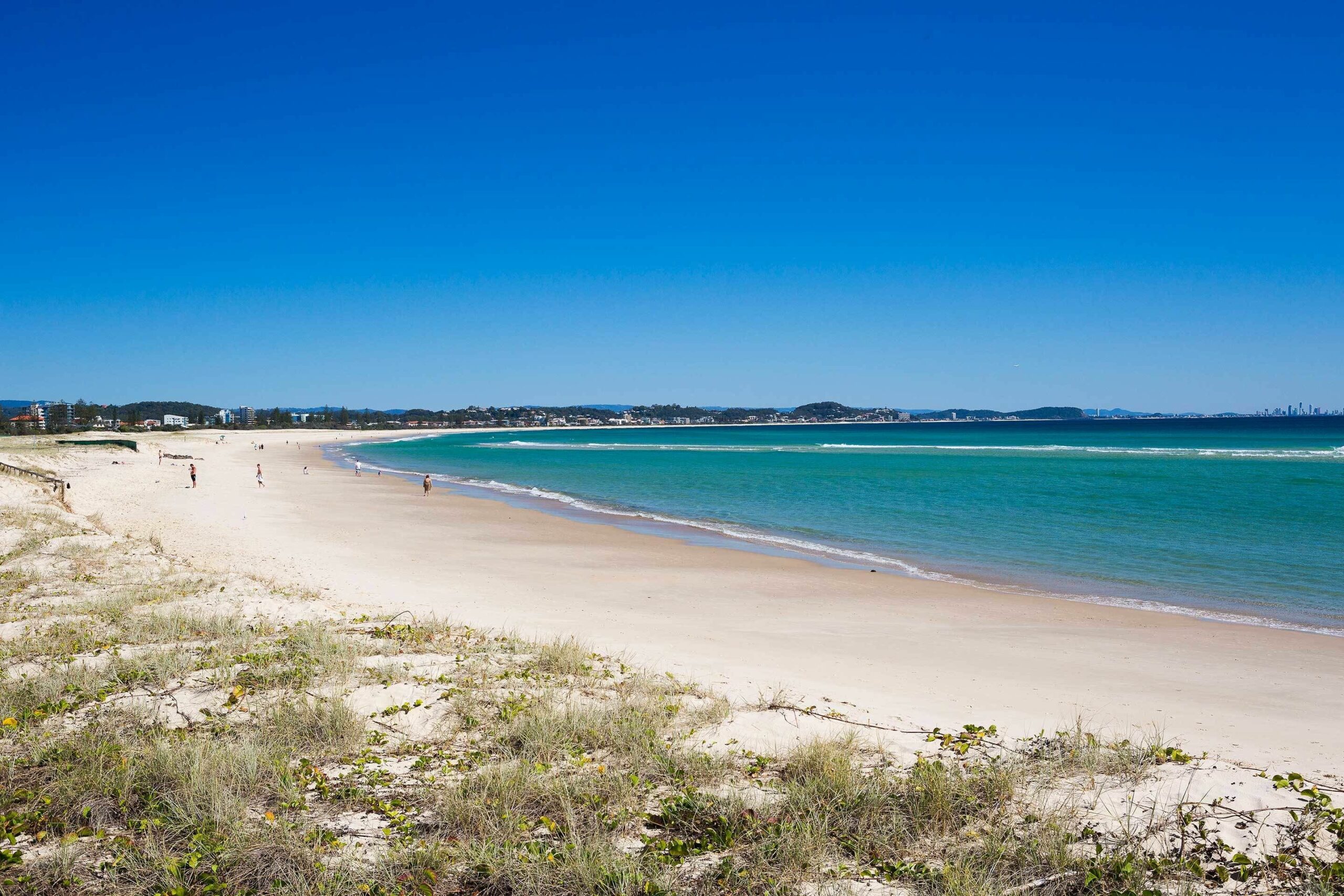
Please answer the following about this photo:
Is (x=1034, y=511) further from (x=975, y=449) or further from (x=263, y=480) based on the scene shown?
(x=975, y=449)

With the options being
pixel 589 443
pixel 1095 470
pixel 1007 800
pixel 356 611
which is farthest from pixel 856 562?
pixel 589 443

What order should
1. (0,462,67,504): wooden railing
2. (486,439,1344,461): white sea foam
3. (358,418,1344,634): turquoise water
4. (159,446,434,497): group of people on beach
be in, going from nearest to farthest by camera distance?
(358,418,1344,634): turquoise water → (0,462,67,504): wooden railing → (159,446,434,497): group of people on beach → (486,439,1344,461): white sea foam

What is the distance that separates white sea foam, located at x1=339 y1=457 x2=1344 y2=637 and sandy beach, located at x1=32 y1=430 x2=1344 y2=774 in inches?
22.8

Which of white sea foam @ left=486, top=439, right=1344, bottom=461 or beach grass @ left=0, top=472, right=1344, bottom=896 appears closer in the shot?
beach grass @ left=0, top=472, right=1344, bottom=896

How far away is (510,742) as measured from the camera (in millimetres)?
6105

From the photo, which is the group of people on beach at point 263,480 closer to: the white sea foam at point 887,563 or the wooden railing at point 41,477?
the white sea foam at point 887,563

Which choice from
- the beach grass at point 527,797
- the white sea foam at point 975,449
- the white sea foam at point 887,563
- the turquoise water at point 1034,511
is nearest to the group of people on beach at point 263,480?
the turquoise water at point 1034,511

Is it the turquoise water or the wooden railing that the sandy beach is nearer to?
the wooden railing

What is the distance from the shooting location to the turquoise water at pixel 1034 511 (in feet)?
54.9

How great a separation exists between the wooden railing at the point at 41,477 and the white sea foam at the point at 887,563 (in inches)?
717

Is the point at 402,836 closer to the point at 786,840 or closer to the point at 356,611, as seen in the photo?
the point at 786,840

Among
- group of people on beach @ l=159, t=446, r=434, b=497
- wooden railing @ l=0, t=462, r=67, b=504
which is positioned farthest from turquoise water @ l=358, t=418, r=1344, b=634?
wooden railing @ l=0, t=462, r=67, b=504

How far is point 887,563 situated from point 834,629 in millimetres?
7566

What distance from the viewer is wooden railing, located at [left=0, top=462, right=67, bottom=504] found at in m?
26.1
